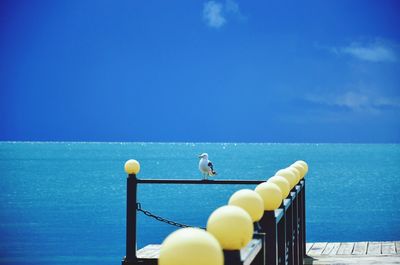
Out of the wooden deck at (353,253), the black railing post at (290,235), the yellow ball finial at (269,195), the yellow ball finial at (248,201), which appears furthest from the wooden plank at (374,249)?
the yellow ball finial at (248,201)

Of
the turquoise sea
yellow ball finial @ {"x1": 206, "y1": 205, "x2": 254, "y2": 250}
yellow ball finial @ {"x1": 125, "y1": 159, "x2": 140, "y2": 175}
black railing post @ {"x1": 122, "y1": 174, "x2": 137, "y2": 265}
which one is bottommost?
yellow ball finial @ {"x1": 206, "y1": 205, "x2": 254, "y2": 250}

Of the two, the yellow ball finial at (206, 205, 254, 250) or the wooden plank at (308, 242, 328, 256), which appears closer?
the yellow ball finial at (206, 205, 254, 250)

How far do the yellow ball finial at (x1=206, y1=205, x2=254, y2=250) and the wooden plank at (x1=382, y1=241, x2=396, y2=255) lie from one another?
6505 mm

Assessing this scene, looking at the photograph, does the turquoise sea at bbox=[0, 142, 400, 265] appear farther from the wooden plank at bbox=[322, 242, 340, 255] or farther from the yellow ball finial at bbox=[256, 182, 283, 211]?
the yellow ball finial at bbox=[256, 182, 283, 211]

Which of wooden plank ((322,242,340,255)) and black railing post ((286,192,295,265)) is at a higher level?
wooden plank ((322,242,340,255))

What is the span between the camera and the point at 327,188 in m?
76.8

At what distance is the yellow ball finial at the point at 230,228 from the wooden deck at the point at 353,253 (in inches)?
220

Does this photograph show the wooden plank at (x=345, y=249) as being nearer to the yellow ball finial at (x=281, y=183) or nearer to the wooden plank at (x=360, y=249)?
the wooden plank at (x=360, y=249)

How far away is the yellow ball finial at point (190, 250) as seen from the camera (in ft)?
6.92

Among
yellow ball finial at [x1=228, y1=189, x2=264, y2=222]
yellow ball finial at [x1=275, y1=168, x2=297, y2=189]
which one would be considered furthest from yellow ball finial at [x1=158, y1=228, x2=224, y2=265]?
yellow ball finial at [x1=275, y1=168, x2=297, y2=189]

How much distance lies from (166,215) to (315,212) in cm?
1164

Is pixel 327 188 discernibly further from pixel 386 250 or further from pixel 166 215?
pixel 386 250

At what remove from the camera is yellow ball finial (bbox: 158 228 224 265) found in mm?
2109

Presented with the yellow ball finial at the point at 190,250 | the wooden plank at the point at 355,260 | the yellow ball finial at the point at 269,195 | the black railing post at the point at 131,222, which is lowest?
the yellow ball finial at the point at 190,250
